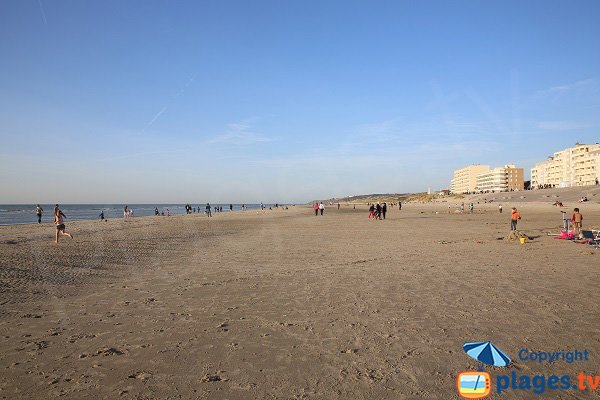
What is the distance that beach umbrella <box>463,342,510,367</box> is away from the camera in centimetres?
464

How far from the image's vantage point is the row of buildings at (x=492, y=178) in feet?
470

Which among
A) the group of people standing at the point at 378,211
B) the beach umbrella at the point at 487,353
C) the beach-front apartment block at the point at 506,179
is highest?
the beach-front apartment block at the point at 506,179

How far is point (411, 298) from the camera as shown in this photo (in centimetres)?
751

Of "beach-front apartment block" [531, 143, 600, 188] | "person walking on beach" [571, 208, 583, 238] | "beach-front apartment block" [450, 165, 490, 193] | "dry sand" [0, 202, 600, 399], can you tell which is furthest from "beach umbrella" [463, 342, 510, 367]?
"beach-front apartment block" [450, 165, 490, 193]

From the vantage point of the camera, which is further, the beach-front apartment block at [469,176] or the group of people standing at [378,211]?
the beach-front apartment block at [469,176]

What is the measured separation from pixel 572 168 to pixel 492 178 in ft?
114

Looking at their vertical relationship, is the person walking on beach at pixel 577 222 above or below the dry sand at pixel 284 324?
above

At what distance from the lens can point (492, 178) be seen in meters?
149

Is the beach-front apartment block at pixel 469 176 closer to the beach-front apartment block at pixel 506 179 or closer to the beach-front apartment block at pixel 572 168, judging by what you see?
the beach-front apartment block at pixel 506 179

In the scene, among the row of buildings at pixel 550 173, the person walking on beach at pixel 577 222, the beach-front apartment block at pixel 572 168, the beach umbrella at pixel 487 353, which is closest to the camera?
the beach umbrella at pixel 487 353

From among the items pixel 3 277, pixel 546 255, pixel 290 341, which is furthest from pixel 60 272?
pixel 546 255

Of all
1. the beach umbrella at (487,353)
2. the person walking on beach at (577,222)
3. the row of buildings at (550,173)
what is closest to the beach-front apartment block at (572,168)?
the row of buildings at (550,173)

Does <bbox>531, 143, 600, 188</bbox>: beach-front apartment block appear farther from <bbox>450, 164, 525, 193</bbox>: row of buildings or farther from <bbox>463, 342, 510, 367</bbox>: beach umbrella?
<bbox>463, 342, 510, 367</bbox>: beach umbrella

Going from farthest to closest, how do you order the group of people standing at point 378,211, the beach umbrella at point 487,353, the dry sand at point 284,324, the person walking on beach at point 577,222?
the group of people standing at point 378,211
the person walking on beach at point 577,222
the beach umbrella at point 487,353
the dry sand at point 284,324
